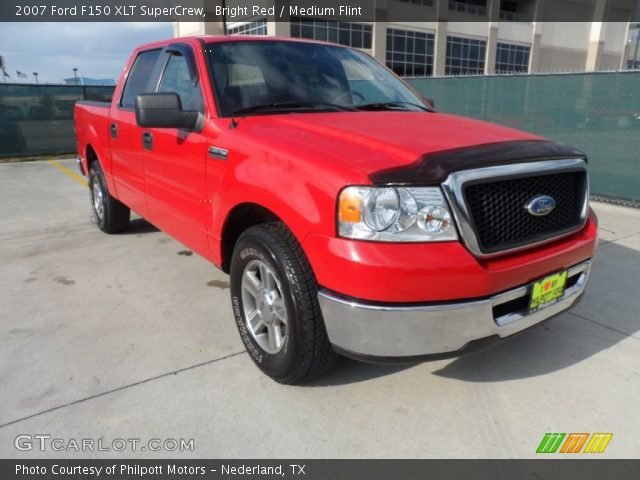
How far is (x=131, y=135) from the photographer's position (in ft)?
13.6

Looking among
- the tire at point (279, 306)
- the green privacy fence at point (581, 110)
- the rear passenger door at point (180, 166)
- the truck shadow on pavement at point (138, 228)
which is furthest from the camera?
the green privacy fence at point (581, 110)

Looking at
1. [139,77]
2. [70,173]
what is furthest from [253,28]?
[139,77]

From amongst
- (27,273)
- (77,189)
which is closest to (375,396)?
(27,273)

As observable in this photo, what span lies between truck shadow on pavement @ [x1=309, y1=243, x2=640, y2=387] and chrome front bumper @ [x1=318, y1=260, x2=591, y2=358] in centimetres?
21

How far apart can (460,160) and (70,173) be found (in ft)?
32.8

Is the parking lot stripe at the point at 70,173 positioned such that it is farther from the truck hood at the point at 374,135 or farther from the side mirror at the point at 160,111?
the truck hood at the point at 374,135

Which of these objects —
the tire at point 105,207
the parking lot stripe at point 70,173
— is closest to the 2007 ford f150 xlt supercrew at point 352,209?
the tire at point 105,207

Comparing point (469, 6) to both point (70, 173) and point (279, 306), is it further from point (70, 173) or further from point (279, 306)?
point (279, 306)

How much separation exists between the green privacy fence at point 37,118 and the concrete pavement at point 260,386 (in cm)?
1073

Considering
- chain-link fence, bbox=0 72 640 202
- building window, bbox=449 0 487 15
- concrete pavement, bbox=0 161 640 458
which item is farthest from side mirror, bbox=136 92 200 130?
building window, bbox=449 0 487 15

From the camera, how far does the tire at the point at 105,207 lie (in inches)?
209

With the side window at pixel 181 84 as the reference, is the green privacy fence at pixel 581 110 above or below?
below

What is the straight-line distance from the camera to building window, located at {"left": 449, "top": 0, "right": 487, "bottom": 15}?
44.0 meters

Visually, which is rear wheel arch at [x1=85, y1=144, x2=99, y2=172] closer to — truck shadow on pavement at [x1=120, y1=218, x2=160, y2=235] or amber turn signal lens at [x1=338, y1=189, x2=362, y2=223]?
truck shadow on pavement at [x1=120, y1=218, x2=160, y2=235]
